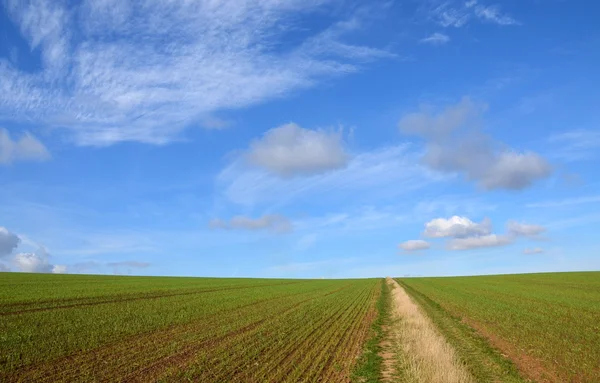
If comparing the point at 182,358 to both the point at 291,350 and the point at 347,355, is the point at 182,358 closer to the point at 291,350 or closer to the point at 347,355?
the point at 291,350

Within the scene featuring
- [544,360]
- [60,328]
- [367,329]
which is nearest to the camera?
[544,360]

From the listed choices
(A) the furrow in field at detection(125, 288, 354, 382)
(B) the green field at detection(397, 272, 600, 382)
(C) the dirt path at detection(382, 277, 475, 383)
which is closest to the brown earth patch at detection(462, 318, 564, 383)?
(B) the green field at detection(397, 272, 600, 382)

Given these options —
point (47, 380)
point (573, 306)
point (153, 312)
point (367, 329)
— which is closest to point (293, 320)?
point (367, 329)

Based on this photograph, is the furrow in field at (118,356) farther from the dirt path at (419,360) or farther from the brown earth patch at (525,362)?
the brown earth patch at (525,362)

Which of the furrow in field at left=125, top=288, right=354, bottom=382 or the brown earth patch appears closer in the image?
the furrow in field at left=125, top=288, right=354, bottom=382

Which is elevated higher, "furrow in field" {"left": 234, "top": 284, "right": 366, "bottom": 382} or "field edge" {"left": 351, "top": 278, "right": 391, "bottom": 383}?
"furrow in field" {"left": 234, "top": 284, "right": 366, "bottom": 382}

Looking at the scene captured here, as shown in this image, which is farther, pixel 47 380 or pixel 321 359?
pixel 321 359

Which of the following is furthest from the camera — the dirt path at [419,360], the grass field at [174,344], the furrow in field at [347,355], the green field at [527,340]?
the green field at [527,340]

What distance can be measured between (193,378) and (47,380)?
4.36 metres

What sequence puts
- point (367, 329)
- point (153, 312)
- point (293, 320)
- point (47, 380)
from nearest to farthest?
point (47, 380)
point (367, 329)
point (293, 320)
point (153, 312)

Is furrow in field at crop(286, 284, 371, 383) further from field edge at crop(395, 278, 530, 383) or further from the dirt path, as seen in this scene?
field edge at crop(395, 278, 530, 383)

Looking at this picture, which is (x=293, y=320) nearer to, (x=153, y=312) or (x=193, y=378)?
(x=153, y=312)

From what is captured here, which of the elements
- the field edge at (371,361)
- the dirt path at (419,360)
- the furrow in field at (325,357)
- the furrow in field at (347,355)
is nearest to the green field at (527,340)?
the dirt path at (419,360)

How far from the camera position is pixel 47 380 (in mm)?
12320
